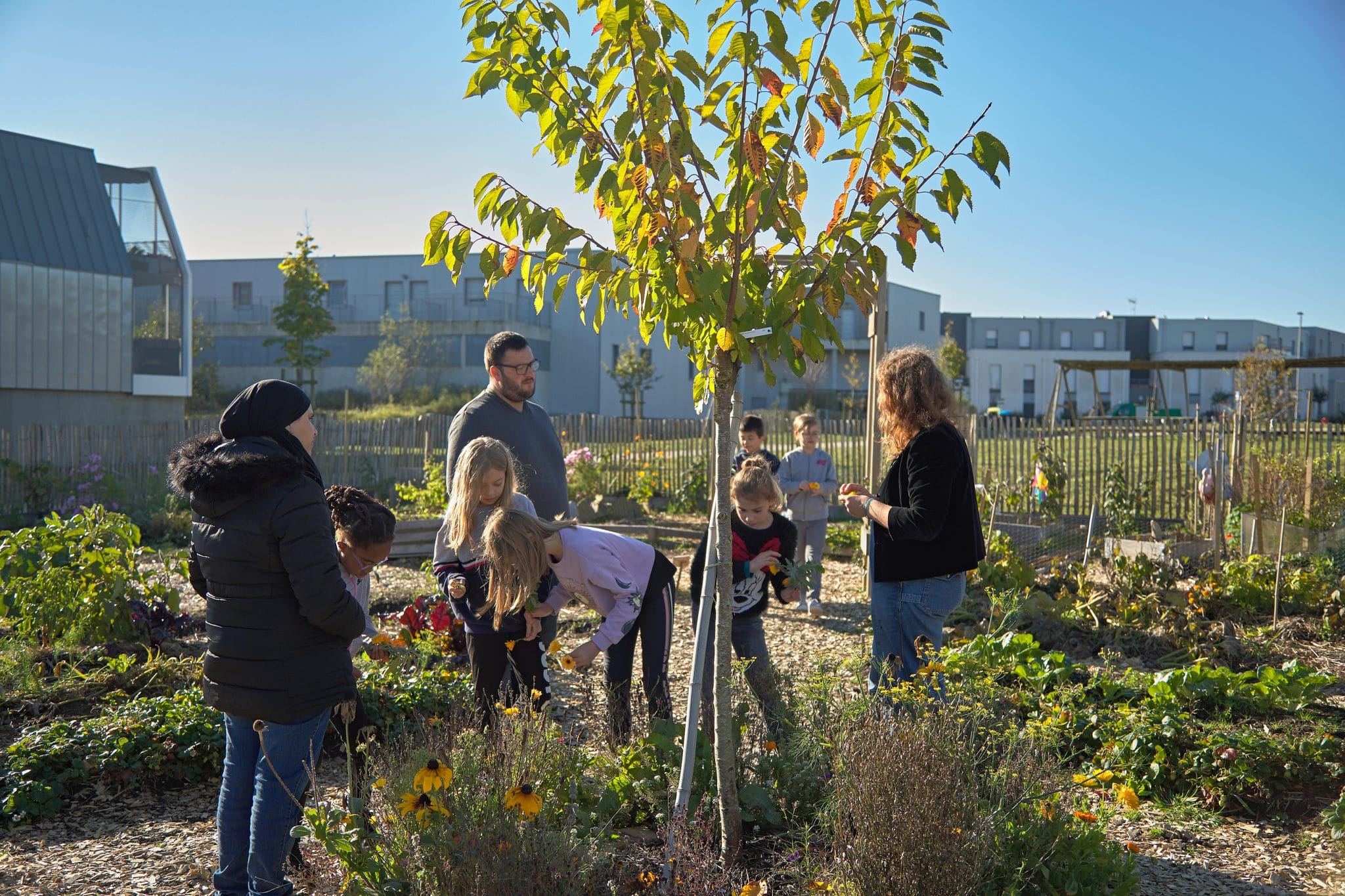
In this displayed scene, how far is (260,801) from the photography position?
2.71 meters

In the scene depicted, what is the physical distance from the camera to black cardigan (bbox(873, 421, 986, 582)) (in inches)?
137

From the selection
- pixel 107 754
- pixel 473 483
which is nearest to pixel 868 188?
pixel 473 483

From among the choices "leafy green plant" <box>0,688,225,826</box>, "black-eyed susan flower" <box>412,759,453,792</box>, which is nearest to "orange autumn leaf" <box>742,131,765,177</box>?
"black-eyed susan flower" <box>412,759,453,792</box>

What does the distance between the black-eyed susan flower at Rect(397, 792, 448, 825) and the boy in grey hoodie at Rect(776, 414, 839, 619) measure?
5027 millimetres

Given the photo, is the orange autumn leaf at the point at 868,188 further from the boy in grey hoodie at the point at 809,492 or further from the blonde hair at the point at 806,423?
the blonde hair at the point at 806,423

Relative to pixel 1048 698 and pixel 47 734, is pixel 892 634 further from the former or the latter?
pixel 47 734

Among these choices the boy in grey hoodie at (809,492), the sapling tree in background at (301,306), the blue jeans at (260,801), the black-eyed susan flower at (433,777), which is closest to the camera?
the black-eyed susan flower at (433,777)

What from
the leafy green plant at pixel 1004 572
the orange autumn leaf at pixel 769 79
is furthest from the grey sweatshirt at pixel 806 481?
the orange autumn leaf at pixel 769 79

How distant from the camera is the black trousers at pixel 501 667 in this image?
3.76m

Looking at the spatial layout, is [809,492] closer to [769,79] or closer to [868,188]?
[868,188]

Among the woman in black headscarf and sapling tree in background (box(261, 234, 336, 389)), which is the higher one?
sapling tree in background (box(261, 234, 336, 389))

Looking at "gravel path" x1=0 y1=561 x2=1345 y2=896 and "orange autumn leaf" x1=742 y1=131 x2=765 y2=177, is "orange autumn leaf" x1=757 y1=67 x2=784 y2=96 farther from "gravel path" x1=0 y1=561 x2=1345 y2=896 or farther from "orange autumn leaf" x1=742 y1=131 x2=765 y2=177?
"gravel path" x1=0 y1=561 x2=1345 y2=896

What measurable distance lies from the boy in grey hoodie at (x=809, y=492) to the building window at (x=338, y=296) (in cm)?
3907

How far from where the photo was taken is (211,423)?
53.8 ft
